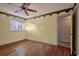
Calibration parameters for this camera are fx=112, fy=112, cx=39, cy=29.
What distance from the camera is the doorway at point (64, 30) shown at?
2.37 metres

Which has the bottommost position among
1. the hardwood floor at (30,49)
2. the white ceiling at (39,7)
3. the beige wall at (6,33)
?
the hardwood floor at (30,49)

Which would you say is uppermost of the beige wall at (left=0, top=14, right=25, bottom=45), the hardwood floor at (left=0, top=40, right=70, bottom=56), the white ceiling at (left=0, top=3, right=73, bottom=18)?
the white ceiling at (left=0, top=3, right=73, bottom=18)

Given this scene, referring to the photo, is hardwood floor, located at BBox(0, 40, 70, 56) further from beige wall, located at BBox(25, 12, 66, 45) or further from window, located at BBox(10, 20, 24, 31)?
window, located at BBox(10, 20, 24, 31)

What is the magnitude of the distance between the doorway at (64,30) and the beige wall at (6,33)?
0.81m

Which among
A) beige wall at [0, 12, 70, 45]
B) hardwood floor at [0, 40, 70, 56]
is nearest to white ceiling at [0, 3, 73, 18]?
beige wall at [0, 12, 70, 45]

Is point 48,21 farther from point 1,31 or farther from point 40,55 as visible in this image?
point 1,31

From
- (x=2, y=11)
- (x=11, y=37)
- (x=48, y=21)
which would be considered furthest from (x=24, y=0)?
(x=11, y=37)

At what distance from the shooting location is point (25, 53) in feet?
7.72

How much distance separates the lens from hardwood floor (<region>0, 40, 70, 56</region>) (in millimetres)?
2342

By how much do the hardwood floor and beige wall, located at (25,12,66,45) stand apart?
0.13m

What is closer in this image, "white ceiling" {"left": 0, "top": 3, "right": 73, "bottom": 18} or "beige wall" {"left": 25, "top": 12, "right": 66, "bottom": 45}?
"white ceiling" {"left": 0, "top": 3, "right": 73, "bottom": 18}

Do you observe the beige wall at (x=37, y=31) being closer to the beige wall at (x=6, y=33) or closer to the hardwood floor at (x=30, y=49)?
the beige wall at (x=6, y=33)

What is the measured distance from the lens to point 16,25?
2.51 m

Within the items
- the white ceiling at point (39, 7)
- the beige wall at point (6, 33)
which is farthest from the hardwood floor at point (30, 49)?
the white ceiling at point (39, 7)
